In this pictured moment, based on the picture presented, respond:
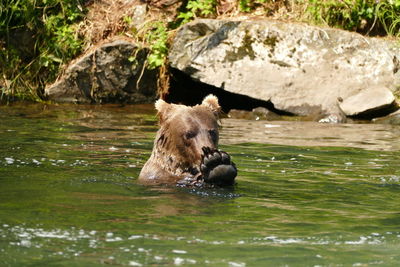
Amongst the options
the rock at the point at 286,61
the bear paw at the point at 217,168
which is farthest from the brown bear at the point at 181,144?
the rock at the point at 286,61

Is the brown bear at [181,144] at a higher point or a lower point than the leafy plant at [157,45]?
lower

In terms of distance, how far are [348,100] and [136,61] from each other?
164 inches

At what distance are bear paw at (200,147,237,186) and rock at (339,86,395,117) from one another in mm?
7043

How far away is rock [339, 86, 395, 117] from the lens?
1211 cm

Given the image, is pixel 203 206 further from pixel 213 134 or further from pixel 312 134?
pixel 312 134

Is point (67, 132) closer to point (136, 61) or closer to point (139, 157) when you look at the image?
point (139, 157)

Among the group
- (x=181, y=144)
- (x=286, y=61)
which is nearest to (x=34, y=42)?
(x=286, y=61)

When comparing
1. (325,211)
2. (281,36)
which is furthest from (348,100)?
(325,211)

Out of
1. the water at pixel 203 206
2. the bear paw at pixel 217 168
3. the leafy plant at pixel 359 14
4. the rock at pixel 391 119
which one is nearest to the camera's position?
the water at pixel 203 206

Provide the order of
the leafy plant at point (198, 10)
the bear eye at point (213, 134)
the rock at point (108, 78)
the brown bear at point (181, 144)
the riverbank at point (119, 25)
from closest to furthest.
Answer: the brown bear at point (181, 144), the bear eye at point (213, 134), the riverbank at point (119, 25), the rock at point (108, 78), the leafy plant at point (198, 10)

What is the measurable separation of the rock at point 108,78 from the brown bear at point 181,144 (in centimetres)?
762

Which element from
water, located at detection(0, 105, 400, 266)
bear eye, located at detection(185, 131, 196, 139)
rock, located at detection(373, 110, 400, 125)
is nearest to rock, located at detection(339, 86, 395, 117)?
rock, located at detection(373, 110, 400, 125)

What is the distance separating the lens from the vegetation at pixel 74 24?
13938 millimetres

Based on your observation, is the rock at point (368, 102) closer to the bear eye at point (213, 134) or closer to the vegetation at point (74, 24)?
the vegetation at point (74, 24)
